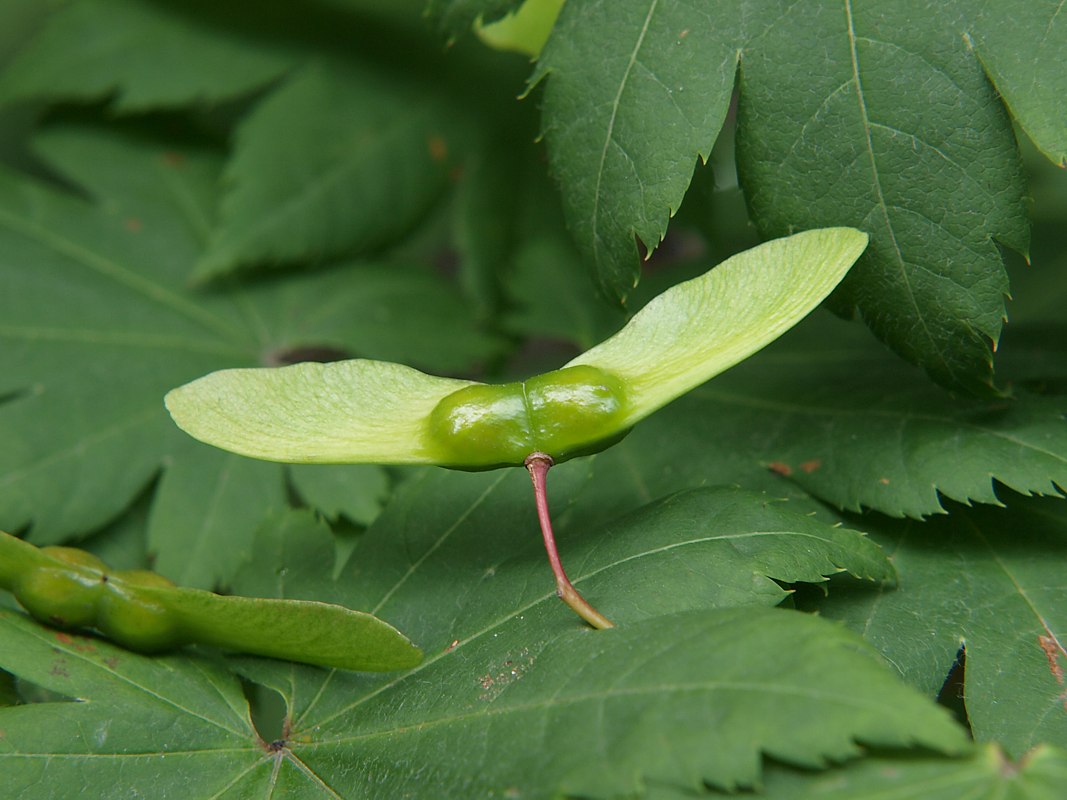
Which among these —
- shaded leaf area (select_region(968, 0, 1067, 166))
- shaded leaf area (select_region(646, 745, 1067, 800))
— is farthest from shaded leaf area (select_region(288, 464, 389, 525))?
shaded leaf area (select_region(968, 0, 1067, 166))

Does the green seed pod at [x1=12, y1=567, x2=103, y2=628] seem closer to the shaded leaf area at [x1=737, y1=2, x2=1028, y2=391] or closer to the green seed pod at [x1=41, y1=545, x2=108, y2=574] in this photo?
the green seed pod at [x1=41, y1=545, x2=108, y2=574]

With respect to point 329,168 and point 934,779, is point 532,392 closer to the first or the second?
point 934,779

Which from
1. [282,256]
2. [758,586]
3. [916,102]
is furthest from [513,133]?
[758,586]

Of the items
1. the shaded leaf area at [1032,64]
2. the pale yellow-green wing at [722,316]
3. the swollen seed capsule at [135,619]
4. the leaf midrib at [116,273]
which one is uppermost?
the shaded leaf area at [1032,64]

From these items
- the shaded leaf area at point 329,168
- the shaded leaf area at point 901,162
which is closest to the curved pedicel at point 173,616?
the shaded leaf area at point 901,162

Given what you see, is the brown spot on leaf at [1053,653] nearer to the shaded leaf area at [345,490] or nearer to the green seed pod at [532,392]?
the green seed pod at [532,392]

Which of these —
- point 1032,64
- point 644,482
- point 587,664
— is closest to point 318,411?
point 587,664
